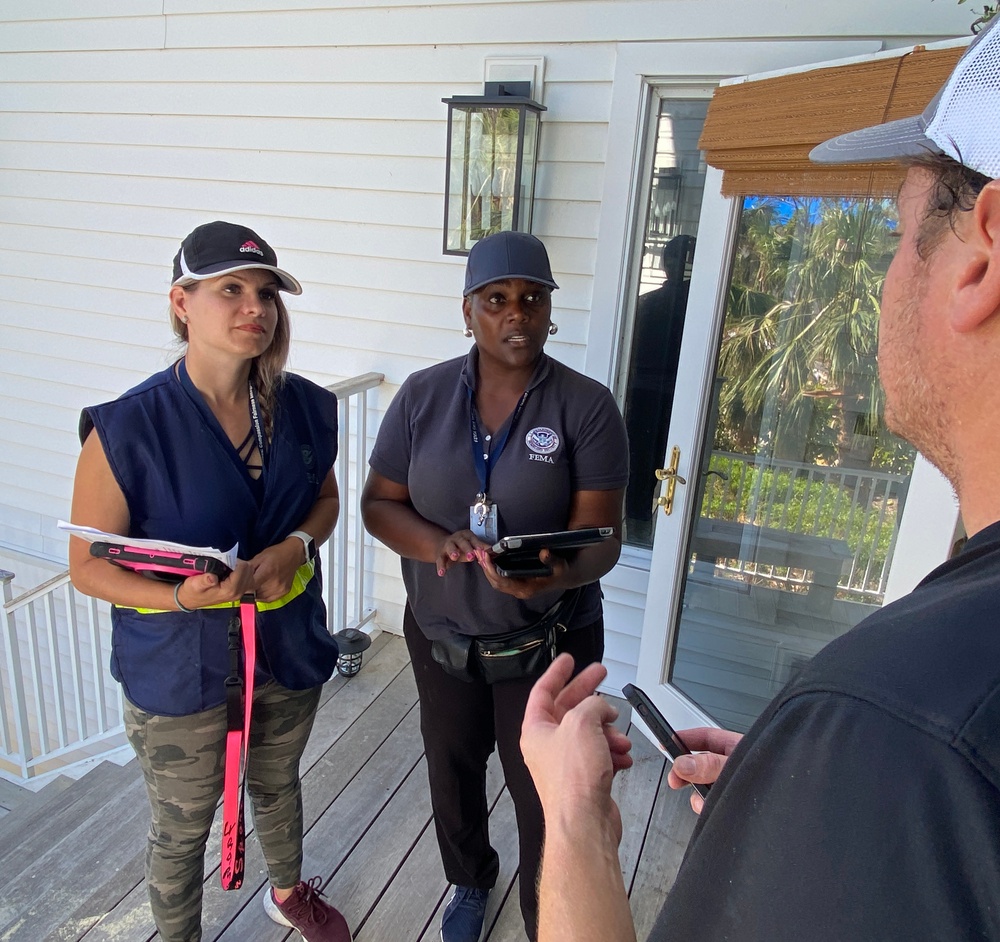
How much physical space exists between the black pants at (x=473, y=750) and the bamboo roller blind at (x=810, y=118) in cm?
134

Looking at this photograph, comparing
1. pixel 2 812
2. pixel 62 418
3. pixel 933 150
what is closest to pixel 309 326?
pixel 62 418

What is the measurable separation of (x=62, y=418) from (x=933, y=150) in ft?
14.8

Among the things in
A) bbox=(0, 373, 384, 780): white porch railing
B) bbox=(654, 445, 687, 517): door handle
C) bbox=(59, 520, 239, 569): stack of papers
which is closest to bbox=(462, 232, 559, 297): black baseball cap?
bbox=(59, 520, 239, 569): stack of papers

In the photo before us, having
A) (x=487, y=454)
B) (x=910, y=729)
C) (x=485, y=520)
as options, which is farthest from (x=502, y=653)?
(x=910, y=729)

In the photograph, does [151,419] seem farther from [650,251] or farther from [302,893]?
[650,251]

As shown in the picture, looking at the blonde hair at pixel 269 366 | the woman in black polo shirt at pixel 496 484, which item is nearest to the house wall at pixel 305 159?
the blonde hair at pixel 269 366

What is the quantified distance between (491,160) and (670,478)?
4.38 feet

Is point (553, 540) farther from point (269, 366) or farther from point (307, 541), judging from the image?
point (269, 366)

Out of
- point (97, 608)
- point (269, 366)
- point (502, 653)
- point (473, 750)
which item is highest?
point (269, 366)

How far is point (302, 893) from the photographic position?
1.79 m

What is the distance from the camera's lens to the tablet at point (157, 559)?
1.28 metres

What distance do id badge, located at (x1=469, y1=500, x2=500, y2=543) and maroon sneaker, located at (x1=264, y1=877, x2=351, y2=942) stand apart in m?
1.08

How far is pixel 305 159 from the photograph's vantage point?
3.04 meters

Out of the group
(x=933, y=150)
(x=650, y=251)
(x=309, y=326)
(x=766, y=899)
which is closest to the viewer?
(x=766, y=899)
